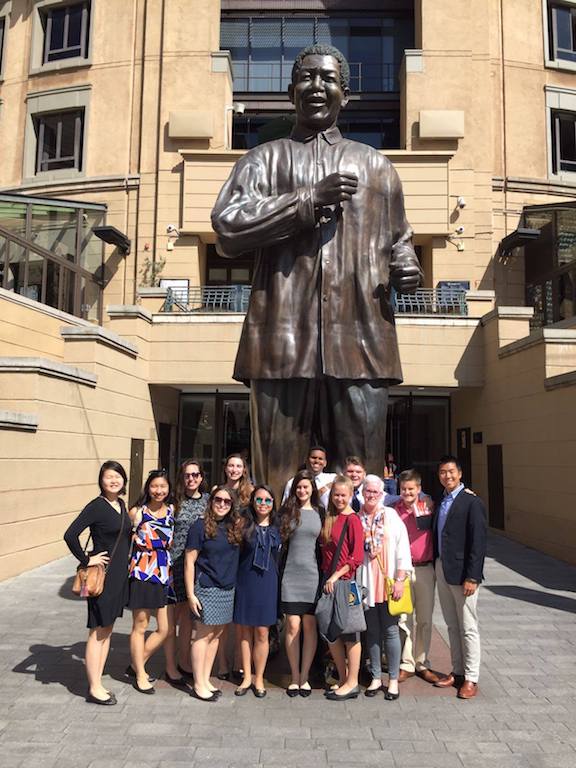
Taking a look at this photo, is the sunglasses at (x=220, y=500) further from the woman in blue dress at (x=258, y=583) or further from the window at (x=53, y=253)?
the window at (x=53, y=253)

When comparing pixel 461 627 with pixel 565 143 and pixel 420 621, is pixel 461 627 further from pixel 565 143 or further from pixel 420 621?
pixel 565 143

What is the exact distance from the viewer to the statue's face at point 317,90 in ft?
14.7

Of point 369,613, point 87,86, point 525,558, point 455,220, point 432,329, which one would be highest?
point 87,86

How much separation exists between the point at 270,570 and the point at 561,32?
25553 mm

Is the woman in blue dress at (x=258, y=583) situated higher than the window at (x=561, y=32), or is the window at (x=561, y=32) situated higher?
the window at (x=561, y=32)

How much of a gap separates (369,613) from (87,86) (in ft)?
78.2

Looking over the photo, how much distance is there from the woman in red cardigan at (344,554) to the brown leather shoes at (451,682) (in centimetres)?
62

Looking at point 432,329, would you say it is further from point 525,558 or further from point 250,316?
point 250,316

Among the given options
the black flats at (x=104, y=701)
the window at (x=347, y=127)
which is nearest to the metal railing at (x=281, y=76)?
the window at (x=347, y=127)

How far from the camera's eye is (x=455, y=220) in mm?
21000

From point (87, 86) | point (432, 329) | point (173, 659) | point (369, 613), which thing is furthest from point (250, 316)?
point (87, 86)

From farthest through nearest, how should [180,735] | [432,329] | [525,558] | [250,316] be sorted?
[432,329] < [525,558] < [250,316] < [180,735]

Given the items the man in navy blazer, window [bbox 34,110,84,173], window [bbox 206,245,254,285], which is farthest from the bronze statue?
window [bbox 34,110,84,173]

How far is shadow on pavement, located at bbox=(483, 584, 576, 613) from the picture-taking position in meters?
7.37
